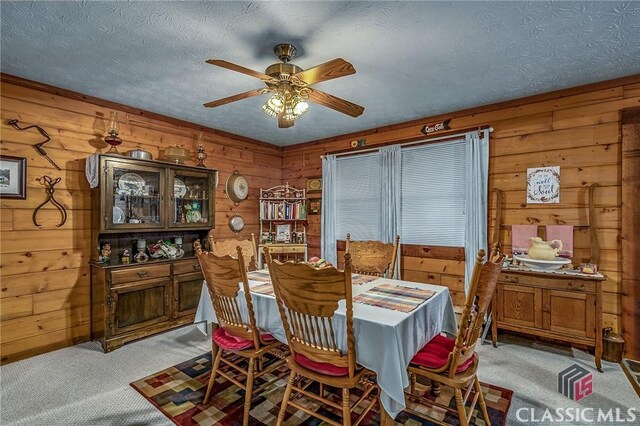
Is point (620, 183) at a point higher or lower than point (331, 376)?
higher

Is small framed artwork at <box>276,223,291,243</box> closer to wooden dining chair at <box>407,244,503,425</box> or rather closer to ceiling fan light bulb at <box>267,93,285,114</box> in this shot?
ceiling fan light bulb at <box>267,93,285,114</box>

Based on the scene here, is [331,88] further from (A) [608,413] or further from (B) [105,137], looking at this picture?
(A) [608,413]

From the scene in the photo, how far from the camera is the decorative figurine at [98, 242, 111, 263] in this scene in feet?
10.6

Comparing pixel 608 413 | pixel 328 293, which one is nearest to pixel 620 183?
pixel 608 413

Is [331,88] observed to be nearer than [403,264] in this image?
Yes

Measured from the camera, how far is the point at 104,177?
10.0ft

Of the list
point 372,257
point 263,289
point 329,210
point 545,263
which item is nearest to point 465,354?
point 263,289

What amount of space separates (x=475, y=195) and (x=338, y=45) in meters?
2.25

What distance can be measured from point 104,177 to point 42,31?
130cm

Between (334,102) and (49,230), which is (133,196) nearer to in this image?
(49,230)

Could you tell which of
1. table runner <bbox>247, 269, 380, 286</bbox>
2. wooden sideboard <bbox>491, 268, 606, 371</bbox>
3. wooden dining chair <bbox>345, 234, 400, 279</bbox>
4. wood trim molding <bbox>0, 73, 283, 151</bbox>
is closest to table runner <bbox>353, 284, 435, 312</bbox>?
table runner <bbox>247, 269, 380, 286</bbox>

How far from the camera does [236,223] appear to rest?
15.3 ft

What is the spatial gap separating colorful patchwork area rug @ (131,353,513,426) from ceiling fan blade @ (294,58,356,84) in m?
2.14

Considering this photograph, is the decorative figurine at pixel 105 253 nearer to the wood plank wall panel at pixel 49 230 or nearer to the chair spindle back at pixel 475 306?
the wood plank wall panel at pixel 49 230
